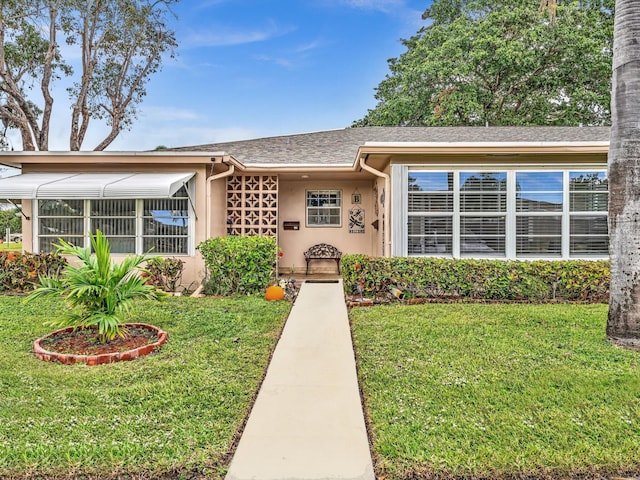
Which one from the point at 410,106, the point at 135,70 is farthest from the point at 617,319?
the point at 135,70

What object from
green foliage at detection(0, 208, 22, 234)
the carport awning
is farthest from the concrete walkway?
green foliage at detection(0, 208, 22, 234)

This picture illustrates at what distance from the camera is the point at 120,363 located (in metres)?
4.40

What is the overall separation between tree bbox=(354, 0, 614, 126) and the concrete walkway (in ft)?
53.5

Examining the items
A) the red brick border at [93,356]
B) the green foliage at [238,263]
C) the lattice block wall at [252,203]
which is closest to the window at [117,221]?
the green foliage at [238,263]

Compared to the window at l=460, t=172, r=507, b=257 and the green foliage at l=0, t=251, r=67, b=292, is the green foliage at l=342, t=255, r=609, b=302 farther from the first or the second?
the green foliage at l=0, t=251, r=67, b=292

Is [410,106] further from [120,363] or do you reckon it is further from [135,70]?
[120,363]

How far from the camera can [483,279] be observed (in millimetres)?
7352

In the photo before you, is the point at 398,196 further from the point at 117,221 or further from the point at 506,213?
the point at 117,221

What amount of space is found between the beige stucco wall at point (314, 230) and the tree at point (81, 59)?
1359cm

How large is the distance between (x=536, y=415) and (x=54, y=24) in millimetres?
22684

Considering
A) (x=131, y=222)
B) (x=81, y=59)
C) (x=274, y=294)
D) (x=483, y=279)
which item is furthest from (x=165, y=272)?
(x=81, y=59)

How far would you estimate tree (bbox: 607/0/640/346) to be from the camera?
4723mm

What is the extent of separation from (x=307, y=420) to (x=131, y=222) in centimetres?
749

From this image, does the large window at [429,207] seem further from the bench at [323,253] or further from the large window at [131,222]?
the large window at [131,222]
